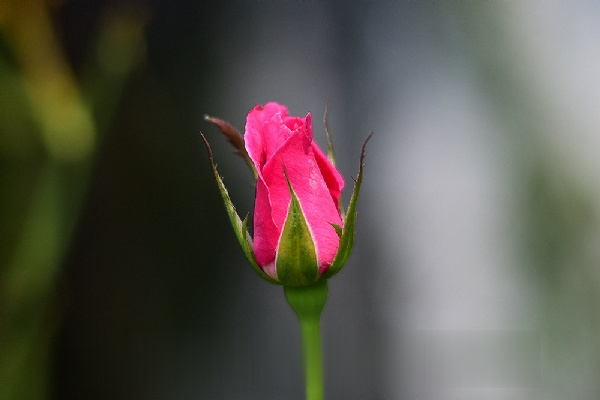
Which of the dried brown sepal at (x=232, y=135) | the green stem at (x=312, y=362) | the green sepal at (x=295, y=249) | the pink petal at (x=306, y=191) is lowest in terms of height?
the green stem at (x=312, y=362)

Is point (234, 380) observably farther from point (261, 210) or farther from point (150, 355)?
point (261, 210)

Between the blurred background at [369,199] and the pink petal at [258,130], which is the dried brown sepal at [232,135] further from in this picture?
the blurred background at [369,199]

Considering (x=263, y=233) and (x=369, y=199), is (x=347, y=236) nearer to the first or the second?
(x=263, y=233)

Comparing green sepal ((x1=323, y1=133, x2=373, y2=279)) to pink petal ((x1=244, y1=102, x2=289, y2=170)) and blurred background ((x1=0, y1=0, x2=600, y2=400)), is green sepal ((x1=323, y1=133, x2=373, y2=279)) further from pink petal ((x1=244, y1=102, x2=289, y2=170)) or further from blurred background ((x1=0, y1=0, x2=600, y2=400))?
blurred background ((x1=0, y1=0, x2=600, y2=400))

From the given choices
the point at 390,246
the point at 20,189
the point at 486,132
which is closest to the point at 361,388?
the point at 390,246

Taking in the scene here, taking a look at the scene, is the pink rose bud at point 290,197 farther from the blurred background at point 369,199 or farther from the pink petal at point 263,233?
the blurred background at point 369,199

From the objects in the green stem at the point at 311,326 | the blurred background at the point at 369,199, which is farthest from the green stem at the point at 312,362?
the blurred background at the point at 369,199

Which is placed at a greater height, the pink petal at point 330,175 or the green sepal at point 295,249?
the pink petal at point 330,175

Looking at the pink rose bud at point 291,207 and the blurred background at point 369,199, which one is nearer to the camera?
the pink rose bud at point 291,207

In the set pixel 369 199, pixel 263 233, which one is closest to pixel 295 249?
pixel 263 233
